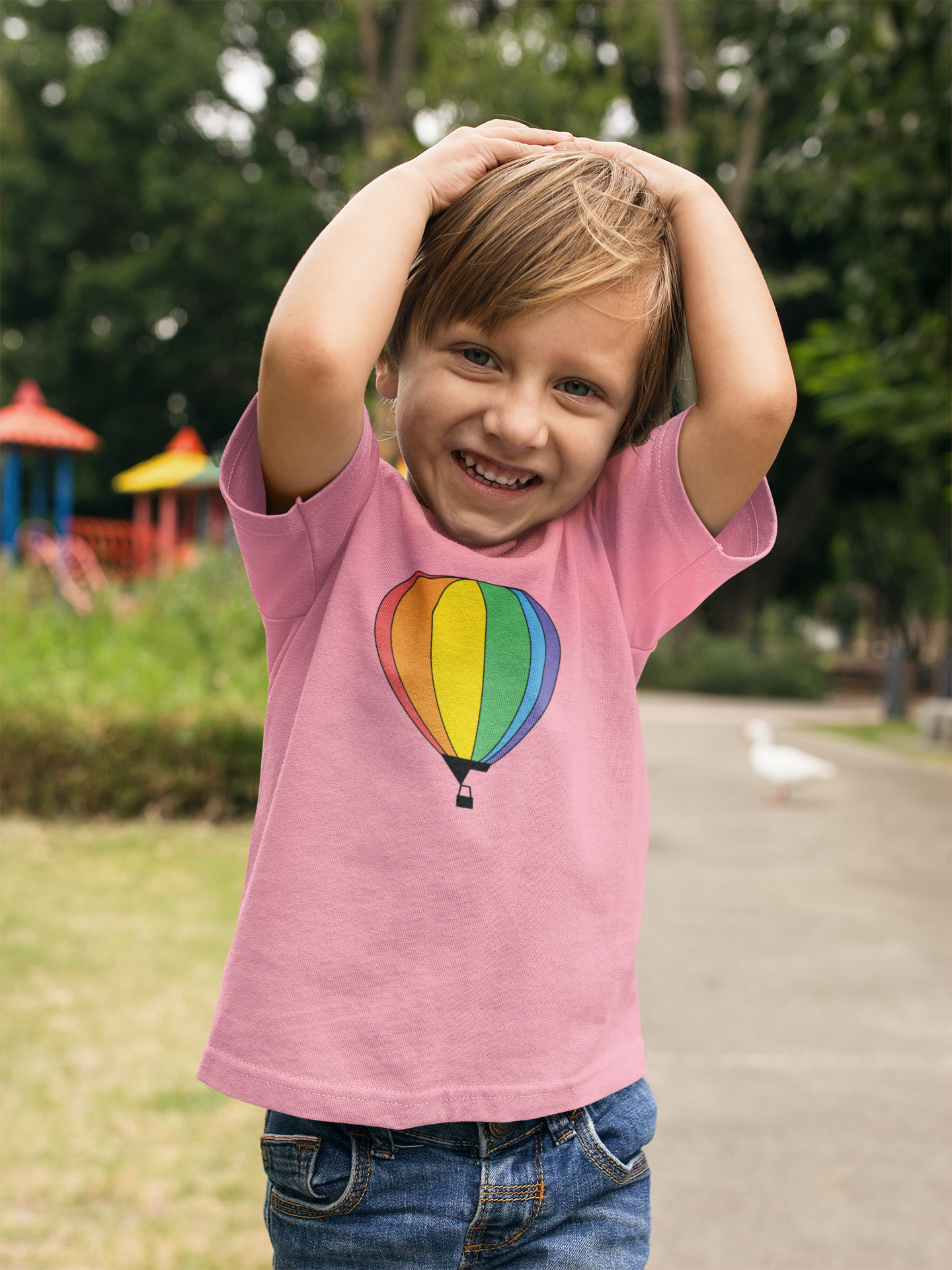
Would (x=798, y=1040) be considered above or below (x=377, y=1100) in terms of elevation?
below

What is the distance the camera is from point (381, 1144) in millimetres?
1276

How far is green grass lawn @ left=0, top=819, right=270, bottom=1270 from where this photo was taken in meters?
2.54

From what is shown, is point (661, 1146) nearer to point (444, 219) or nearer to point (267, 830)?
point (267, 830)

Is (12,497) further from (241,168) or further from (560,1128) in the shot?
(560,1128)

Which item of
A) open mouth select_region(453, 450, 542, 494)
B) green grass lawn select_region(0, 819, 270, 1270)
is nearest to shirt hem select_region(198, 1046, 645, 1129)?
open mouth select_region(453, 450, 542, 494)

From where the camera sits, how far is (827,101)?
7.60 m

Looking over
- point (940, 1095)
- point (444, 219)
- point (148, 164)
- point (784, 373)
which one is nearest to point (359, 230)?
point (444, 219)

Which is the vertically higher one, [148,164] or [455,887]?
[148,164]

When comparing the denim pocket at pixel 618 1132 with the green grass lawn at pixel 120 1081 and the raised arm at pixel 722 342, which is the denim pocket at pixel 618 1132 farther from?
the green grass lawn at pixel 120 1081

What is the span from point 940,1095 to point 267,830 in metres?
2.80

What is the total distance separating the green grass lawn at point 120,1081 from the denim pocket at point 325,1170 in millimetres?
1356

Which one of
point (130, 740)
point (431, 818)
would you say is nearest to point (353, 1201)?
point (431, 818)

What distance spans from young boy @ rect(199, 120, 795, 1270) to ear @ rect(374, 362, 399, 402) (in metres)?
0.06

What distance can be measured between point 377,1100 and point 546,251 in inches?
35.1
